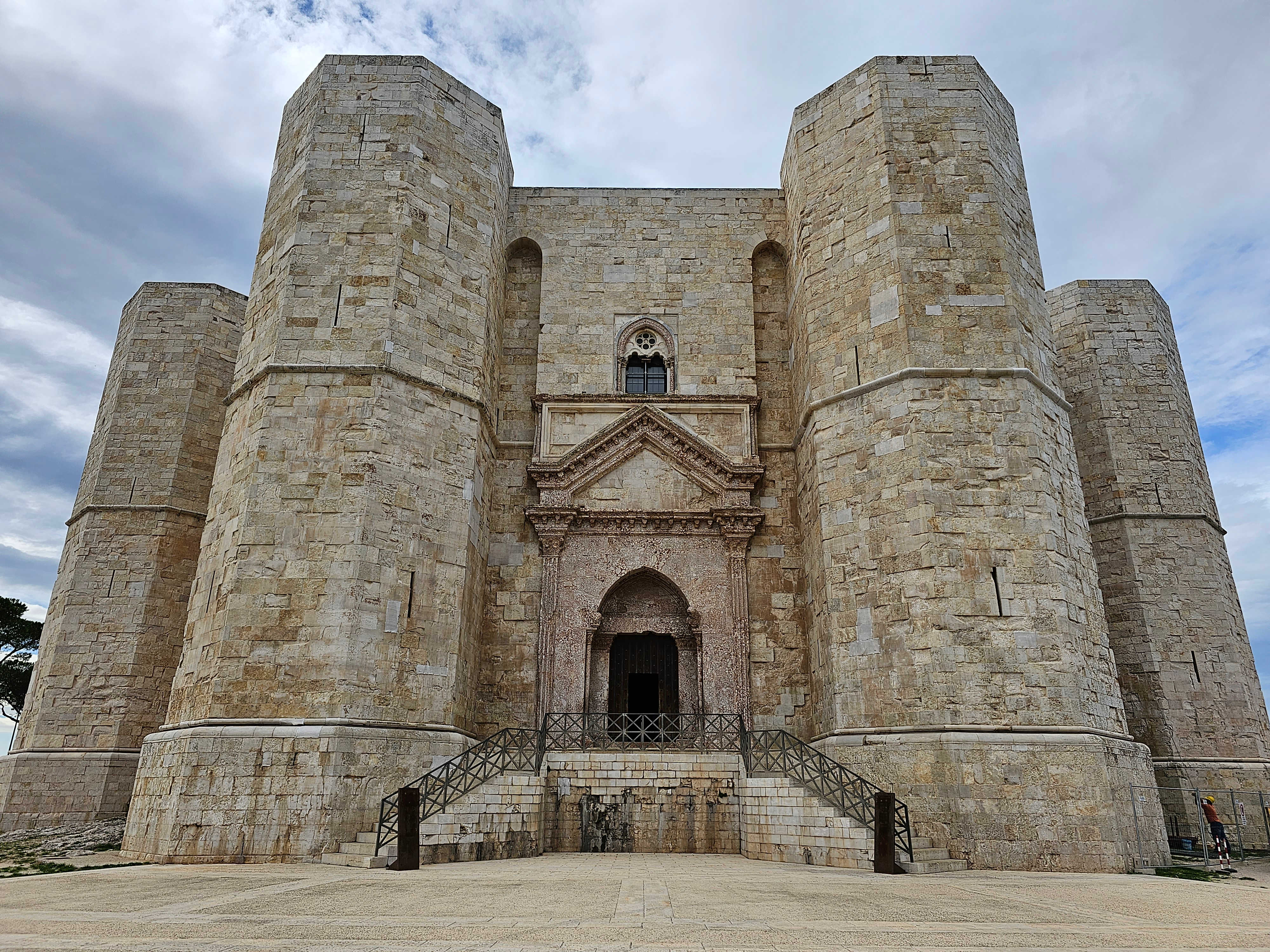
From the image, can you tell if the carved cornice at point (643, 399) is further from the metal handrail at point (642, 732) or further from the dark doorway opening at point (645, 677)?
Result: the metal handrail at point (642, 732)

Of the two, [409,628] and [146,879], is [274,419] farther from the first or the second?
[146,879]

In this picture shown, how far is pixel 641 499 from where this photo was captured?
1450 cm

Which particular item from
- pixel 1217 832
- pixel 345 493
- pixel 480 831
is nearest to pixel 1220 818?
pixel 1217 832

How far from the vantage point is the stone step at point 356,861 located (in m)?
8.95

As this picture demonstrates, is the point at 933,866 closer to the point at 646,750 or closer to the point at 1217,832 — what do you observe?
the point at 646,750

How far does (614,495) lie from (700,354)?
3.27 metres

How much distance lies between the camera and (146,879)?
777 cm

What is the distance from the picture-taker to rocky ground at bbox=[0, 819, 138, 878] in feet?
30.7

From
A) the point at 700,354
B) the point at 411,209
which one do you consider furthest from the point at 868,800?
the point at 411,209

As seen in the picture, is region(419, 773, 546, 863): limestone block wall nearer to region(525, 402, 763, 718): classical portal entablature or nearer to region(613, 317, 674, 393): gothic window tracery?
region(525, 402, 763, 718): classical portal entablature

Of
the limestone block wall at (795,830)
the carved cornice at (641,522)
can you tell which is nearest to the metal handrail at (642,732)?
the limestone block wall at (795,830)

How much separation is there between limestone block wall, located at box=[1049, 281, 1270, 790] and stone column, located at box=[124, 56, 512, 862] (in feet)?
39.4

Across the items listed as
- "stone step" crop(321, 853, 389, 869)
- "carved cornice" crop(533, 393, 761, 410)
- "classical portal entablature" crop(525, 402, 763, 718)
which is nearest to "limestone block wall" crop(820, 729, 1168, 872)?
"classical portal entablature" crop(525, 402, 763, 718)

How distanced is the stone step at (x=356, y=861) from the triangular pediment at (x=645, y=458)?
660 cm
